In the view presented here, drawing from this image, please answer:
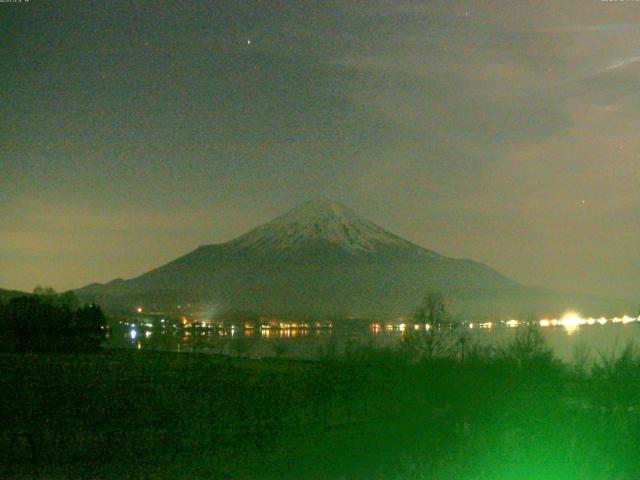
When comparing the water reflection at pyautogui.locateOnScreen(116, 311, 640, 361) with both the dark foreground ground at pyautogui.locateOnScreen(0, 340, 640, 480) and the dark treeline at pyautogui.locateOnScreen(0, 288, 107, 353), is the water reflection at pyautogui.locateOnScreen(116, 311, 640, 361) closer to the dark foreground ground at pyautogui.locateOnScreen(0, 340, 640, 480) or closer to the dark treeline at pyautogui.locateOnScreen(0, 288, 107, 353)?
the dark foreground ground at pyautogui.locateOnScreen(0, 340, 640, 480)

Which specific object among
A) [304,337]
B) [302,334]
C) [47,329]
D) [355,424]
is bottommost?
[355,424]

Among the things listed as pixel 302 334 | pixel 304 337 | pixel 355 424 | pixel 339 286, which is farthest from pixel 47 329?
pixel 339 286

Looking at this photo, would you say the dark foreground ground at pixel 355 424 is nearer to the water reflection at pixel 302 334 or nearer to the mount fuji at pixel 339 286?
the water reflection at pixel 302 334

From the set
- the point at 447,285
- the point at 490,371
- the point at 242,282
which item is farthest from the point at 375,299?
the point at 490,371

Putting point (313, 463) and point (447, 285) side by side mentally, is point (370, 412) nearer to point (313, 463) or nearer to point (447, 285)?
point (313, 463)

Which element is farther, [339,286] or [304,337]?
[339,286]

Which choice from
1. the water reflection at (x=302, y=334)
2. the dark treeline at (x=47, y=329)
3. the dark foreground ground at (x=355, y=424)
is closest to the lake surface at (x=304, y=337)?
the water reflection at (x=302, y=334)

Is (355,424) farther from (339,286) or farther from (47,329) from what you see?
(339,286)
